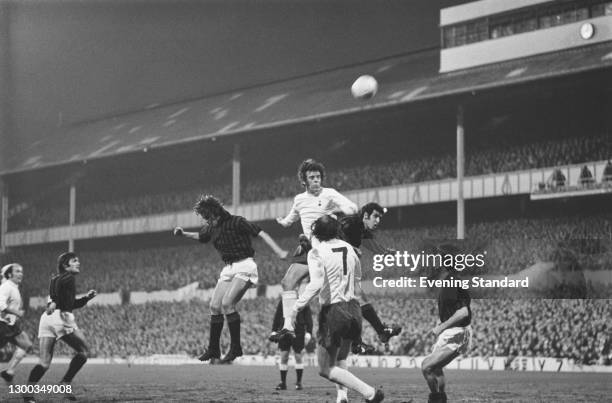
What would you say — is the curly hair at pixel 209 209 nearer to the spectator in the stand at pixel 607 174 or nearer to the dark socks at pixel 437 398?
the dark socks at pixel 437 398

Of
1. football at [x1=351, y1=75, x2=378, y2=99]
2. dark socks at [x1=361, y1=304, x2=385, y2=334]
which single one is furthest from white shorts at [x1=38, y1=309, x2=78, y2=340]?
football at [x1=351, y1=75, x2=378, y2=99]

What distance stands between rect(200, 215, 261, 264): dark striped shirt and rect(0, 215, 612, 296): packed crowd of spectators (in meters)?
15.9

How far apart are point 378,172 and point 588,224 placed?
33.0 feet

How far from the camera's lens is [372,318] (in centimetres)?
1277

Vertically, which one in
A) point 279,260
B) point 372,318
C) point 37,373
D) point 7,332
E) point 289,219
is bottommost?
point 37,373

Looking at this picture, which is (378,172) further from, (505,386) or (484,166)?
(505,386)

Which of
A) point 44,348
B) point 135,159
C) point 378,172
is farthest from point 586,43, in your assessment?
point 135,159

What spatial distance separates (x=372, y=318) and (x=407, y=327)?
14841 mm

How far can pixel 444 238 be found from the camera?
3272cm

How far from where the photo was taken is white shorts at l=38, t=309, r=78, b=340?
14398 mm

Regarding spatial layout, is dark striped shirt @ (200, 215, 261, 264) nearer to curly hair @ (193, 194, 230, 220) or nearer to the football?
curly hair @ (193, 194, 230, 220)

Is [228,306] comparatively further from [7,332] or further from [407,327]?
[407,327]

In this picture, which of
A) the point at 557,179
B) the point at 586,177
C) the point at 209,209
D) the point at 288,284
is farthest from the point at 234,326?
the point at 557,179

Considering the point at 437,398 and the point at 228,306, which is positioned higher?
the point at 228,306
